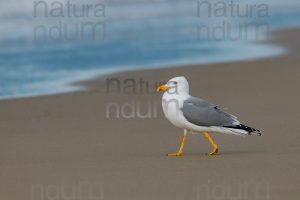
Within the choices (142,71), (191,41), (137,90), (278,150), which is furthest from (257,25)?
(278,150)

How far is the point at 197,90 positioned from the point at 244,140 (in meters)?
4.12

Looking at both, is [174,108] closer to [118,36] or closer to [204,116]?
[204,116]

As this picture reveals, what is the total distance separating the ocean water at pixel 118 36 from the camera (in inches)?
679

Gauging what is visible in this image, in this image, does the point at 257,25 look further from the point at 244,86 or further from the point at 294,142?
the point at 294,142

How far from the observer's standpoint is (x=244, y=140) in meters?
10.4

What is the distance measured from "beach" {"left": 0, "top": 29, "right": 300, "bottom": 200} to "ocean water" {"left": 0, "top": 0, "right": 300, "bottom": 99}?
120 cm

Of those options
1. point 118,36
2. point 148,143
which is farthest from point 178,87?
point 118,36

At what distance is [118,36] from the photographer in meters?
21.8

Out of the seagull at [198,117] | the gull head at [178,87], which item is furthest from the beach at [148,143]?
the gull head at [178,87]

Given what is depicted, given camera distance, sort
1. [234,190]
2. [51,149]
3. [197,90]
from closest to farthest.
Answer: [234,190] < [51,149] < [197,90]

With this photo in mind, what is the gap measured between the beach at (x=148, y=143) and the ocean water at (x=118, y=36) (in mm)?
1203

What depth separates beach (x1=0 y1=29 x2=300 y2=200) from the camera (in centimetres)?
772

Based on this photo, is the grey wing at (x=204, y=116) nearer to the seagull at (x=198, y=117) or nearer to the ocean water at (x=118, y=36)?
the seagull at (x=198, y=117)

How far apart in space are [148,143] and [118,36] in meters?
11.6
